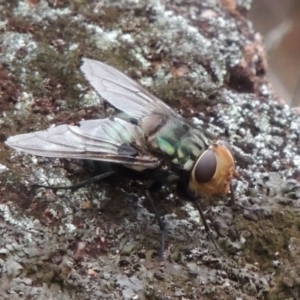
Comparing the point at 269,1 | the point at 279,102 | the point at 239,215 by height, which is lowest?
the point at 269,1

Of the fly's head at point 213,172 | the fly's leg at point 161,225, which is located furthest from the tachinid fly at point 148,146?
the fly's leg at point 161,225

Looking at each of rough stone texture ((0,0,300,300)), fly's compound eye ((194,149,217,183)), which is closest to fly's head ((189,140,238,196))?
fly's compound eye ((194,149,217,183))

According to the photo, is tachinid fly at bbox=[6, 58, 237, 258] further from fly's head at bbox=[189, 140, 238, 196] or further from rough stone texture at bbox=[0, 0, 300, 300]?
rough stone texture at bbox=[0, 0, 300, 300]

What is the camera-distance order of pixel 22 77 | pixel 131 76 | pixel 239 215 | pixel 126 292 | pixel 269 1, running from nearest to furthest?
pixel 126 292 → pixel 239 215 → pixel 22 77 → pixel 131 76 → pixel 269 1

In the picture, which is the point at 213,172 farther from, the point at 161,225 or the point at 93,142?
the point at 93,142

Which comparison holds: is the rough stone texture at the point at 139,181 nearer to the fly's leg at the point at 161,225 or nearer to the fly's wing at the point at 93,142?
the fly's leg at the point at 161,225

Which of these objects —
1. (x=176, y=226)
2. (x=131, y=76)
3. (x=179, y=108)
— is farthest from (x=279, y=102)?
(x=176, y=226)

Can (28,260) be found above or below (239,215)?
below

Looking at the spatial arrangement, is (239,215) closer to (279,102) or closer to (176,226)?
(176,226)
